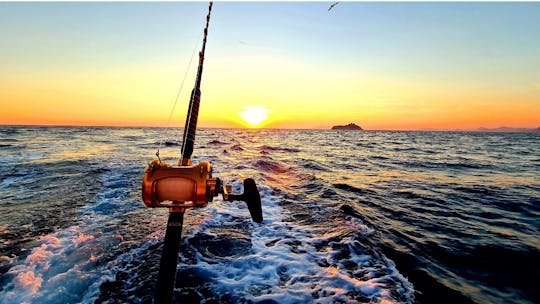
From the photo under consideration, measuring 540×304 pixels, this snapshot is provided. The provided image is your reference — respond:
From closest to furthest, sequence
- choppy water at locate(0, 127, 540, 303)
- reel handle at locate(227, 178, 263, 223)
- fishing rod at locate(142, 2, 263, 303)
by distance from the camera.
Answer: fishing rod at locate(142, 2, 263, 303), reel handle at locate(227, 178, 263, 223), choppy water at locate(0, 127, 540, 303)

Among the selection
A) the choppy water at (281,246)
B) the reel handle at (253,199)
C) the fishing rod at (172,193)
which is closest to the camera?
the fishing rod at (172,193)

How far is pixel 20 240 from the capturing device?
5.54 m

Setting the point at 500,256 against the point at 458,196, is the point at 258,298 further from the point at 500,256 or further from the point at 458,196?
the point at 458,196

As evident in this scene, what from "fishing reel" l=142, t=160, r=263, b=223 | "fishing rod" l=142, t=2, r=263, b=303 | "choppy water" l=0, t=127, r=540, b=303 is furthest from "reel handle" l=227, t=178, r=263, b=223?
"choppy water" l=0, t=127, r=540, b=303

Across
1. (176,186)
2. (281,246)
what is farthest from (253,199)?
(281,246)

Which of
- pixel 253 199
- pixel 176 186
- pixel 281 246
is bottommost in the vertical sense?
pixel 281 246

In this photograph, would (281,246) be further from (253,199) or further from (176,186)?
(176,186)

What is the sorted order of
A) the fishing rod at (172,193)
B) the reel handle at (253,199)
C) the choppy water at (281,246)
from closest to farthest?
the fishing rod at (172,193) < the reel handle at (253,199) < the choppy water at (281,246)

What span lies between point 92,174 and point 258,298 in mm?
11192

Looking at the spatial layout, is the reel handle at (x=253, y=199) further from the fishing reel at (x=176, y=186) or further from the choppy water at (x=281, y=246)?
the choppy water at (x=281, y=246)

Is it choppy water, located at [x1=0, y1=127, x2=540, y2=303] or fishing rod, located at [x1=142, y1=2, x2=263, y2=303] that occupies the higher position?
fishing rod, located at [x1=142, y1=2, x2=263, y2=303]

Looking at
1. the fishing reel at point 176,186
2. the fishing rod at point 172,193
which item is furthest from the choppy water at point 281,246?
the fishing reel at point 176,186

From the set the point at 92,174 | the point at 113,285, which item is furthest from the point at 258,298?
the point at 92,174

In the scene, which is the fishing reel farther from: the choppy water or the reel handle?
the choppy water
